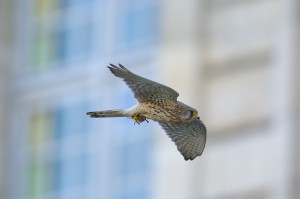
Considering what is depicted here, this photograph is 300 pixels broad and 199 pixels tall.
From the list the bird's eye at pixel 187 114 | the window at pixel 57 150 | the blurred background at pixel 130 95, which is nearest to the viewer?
the bird's eye at pixel 187 114

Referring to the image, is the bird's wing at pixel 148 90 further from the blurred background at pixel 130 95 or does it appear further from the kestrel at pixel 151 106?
the blurred background at pixel 130 95

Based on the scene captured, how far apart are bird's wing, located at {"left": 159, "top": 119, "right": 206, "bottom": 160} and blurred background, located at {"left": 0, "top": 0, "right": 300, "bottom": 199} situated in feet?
16.3

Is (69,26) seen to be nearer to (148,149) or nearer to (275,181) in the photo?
(148,149)

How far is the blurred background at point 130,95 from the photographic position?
10.7 m

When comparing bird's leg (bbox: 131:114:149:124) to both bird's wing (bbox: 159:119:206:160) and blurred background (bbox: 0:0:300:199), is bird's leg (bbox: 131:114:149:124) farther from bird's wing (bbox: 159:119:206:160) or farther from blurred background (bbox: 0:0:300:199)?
blurred background (bbox: 0:0:300:199)

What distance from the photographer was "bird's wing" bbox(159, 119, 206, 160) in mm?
5180

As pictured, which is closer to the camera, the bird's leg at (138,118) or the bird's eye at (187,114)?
the bird's leg at (138,118)

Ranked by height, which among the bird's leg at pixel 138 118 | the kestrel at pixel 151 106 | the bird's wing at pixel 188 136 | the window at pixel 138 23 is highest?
the window at pixel 138 23

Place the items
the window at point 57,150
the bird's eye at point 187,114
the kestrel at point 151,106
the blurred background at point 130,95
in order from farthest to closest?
the window at point 57,150, the blurred background at point 130,95, the bird's eye at point 187,114, the kestrel at point 151,106

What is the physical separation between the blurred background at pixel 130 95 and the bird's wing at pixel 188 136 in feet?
16.3

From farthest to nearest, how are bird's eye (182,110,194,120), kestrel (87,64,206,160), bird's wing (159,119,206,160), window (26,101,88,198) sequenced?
window (26,101,88,198)
bird's wing (159,119,206,160)
bird's eye (182,110,194,120)
kestrel (87,64,206,160)

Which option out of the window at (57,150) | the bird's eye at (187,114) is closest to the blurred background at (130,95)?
the window at (57,150)

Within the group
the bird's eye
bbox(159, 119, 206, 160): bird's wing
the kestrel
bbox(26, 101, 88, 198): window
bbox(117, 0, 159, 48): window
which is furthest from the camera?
bbox(26, 101, 88, 198): window

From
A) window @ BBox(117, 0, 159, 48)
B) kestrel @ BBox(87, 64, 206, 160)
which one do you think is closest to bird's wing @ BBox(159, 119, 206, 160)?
kestrel @ BBox(87, 64, 206, 160)
